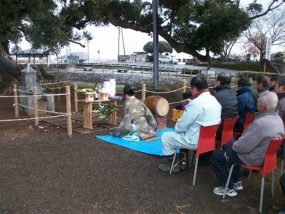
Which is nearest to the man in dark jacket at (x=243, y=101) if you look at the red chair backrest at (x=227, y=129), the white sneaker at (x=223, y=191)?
the red chair backrest at (x=227, y=129)

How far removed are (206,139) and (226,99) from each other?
35.3 inches

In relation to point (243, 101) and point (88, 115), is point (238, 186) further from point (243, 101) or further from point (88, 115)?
point (88, 115)

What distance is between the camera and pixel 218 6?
11164 millimetres

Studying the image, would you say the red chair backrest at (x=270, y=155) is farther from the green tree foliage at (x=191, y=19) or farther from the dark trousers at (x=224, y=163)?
the green tree foliage at (x=191, y=19)

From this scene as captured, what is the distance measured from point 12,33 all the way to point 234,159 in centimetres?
864

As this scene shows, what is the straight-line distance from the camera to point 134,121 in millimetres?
6906

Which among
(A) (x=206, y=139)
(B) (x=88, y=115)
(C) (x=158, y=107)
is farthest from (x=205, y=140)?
(B) (x=88, y=115)

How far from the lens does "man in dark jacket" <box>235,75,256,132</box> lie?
18.4 feet

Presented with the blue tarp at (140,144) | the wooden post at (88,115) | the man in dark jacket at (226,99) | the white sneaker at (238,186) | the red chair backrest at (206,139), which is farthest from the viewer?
the wooden post at (88,115)

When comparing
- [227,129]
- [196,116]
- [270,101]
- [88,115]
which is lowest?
[88,115]

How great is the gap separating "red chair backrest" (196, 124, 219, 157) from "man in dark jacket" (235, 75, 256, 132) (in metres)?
1.07

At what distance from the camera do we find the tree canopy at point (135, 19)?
33.2ft

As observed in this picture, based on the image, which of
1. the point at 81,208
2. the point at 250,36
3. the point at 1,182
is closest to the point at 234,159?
the point at 81,208

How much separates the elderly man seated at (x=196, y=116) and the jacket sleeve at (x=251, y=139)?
787mm
